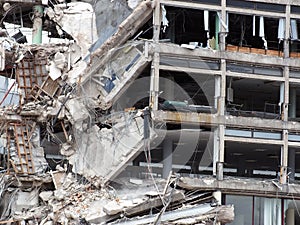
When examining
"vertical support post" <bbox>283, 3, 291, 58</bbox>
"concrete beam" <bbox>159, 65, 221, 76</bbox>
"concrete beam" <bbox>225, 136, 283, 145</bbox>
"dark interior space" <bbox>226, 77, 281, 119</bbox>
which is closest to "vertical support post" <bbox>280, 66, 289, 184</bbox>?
"concrete beam" <bbox>225, 136, 283, 145</bbox>

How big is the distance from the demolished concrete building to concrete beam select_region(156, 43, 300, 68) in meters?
0.04

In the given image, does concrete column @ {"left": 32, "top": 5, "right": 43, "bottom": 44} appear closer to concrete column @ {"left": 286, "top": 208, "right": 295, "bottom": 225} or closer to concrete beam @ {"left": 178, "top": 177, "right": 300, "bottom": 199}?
concrete beam @ {"left": 178, "top": 177, "right": 300, "bottom": 199}

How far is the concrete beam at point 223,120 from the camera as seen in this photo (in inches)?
1200

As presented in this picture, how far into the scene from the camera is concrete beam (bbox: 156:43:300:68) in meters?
30.7

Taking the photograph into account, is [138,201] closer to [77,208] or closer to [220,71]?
[77,208]

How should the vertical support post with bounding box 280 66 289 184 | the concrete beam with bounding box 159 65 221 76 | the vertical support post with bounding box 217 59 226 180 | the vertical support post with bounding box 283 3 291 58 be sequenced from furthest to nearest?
1. the vertical support post with bounding box 283 3 291 58
2. the vertical support post with bounding box 280 66 289 184
3. the vertical support post with bounding box 217 59 226 180
4. the concrete beam with bounding box 159 65 221 76

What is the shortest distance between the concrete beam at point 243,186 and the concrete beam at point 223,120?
223 centimetres

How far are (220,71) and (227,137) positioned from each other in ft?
8.78

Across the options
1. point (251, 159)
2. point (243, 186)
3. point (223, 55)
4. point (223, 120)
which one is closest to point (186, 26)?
point (223, 55)

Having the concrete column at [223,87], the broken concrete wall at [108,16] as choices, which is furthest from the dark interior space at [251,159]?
the broken concrete wall at [108,16]

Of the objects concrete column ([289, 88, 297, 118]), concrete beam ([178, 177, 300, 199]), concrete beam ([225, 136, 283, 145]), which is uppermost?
concrete column ([289, 88, 297, 118])

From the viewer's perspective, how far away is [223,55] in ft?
103

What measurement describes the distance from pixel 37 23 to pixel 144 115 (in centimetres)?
869

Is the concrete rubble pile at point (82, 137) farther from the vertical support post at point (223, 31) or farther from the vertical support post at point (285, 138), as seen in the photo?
the vertical support post at point (285, 138)
